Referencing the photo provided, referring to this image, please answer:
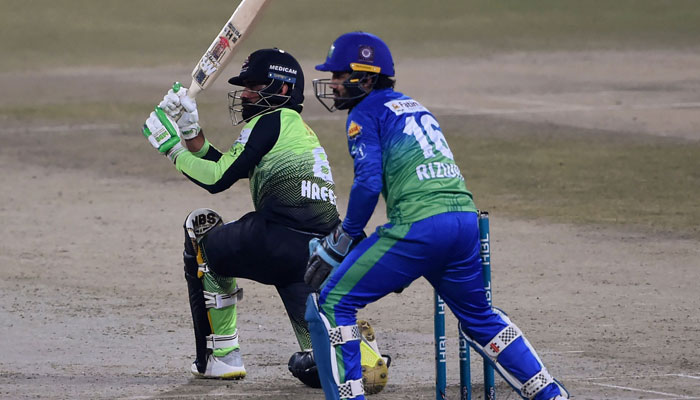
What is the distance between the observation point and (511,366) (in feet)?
19.6

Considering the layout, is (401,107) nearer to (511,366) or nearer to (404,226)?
(404,226)

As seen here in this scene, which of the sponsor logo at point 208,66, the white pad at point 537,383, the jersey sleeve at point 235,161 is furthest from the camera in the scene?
the sponsor logo at point 208,66

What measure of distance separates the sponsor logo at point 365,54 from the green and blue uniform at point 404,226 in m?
0.19

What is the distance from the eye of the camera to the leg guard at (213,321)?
7.23m

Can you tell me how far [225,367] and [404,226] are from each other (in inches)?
78.5

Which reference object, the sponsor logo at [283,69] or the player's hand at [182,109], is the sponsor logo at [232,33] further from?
the player's hand at [182,109]

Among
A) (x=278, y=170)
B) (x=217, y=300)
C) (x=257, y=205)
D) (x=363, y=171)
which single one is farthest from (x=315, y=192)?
(x=363, y=171)

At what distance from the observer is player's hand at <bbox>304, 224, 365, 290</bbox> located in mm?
5848

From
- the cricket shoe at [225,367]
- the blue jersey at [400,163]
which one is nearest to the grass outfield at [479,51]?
the cricket shoe at [225,367]

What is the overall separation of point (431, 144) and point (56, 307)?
4.46 metres

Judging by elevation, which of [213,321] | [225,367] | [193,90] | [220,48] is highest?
[220,48]

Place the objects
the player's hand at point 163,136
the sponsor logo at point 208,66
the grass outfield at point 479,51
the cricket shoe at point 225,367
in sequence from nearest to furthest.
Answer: the player's hand at point 163,136 < the cricket shoe at point 225,367 < the sponsor logo at point 208,66 < the grass outfield at point 479,51

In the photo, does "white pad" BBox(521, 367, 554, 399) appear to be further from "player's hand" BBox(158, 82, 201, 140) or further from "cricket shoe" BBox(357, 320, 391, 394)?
"player's hand" BBox(158, 82, 201, 140)

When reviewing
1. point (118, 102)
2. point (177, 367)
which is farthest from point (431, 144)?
point (118, 102)
